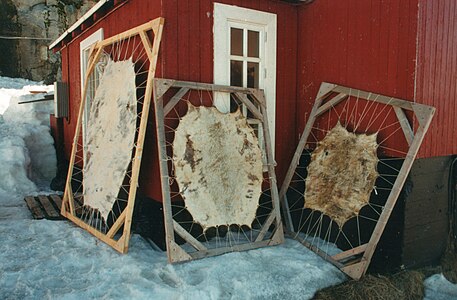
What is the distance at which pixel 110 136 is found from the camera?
4.83 m

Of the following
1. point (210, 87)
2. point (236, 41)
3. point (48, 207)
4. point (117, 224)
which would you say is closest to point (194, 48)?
point (210, 87)

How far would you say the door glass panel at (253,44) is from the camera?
4953mm

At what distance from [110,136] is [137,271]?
6.24ft

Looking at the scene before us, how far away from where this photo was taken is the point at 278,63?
17.1 feet

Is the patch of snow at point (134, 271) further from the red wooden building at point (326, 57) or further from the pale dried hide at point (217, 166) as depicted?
the red wooden building at point (326, 57)

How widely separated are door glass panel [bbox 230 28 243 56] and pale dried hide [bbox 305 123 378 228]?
1.58 meters

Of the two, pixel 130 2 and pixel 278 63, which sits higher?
pixel 130 2

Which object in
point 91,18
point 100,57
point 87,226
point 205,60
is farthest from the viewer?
point 91,18

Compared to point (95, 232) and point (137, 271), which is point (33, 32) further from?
point (137, 271)

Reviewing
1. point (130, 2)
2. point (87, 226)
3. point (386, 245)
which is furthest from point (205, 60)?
point (386, 245)

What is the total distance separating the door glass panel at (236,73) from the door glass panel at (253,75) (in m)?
0.14

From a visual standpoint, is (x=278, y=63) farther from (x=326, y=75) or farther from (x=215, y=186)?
(x=215, y=186)

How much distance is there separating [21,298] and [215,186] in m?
2.14

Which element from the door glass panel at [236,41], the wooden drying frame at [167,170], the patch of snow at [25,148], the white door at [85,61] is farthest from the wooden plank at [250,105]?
the patch of snow at [25,148]
